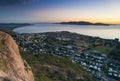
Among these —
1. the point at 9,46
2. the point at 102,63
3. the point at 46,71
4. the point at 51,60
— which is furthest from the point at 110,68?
the point at 9,46

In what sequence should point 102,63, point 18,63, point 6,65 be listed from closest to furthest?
1. point 6,65
2. point 18,63
3. point 102,63

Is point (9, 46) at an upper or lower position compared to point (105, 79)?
upper

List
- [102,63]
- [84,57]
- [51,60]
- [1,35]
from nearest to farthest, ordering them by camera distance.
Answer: [1,35] → [51,60] → [102,63] → [84,57]

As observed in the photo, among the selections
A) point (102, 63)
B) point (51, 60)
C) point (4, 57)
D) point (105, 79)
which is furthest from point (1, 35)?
point (102, 63)

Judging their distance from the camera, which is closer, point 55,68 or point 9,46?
point 9,46

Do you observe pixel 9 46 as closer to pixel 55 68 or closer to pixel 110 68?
pixel 55 68

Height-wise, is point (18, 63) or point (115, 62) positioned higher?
point (18, 63)

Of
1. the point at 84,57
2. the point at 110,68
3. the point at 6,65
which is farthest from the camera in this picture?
the point at 84,57

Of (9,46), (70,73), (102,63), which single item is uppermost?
(9,46)

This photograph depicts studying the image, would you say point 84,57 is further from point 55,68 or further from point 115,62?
point 55,68
